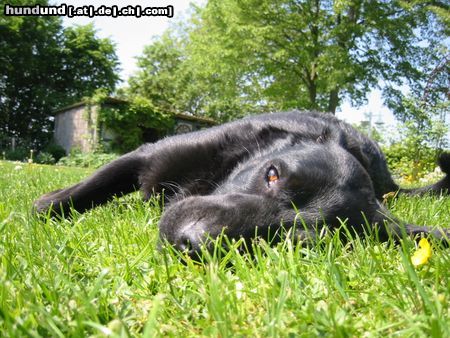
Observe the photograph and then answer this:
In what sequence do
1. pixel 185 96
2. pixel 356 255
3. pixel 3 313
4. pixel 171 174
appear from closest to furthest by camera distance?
pixel 3 313 → pixel 356 255 → pixel 171 174 → pixel 185 96

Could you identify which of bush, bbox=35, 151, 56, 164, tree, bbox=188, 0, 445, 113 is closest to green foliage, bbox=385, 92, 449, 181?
Answer: tree, bbox=188, 0, 445, 113

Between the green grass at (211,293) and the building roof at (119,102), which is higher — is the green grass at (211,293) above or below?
below

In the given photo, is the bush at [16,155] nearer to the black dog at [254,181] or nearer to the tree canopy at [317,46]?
the tree canopy at [317,46]

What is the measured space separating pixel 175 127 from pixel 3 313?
77.5 feet

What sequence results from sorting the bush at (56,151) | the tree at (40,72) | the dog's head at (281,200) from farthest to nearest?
1. the tree at (40,72)
2. the bush at (56,151)
3. the dog's head at (281,200)

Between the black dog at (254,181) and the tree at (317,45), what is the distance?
14.2 m

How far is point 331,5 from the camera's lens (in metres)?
17.9

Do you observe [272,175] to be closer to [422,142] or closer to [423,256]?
[423,256]

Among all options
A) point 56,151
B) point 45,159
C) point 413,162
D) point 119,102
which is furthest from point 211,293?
point 56,151

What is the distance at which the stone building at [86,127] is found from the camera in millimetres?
21406

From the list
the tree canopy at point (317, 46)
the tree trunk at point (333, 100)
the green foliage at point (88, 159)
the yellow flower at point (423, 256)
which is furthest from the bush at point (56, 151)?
the yellow flower at point (423, 256)

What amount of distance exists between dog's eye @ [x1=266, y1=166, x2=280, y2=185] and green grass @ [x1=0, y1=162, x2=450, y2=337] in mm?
613

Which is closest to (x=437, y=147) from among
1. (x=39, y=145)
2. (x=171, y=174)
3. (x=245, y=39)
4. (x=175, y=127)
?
(x=245, y=39)

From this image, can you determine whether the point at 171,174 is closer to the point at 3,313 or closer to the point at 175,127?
the point at 3,313
